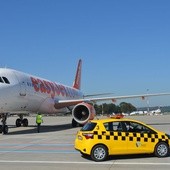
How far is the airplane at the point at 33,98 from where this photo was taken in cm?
2127

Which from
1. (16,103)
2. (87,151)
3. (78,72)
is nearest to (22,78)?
(16,103)

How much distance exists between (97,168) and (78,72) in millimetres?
32984

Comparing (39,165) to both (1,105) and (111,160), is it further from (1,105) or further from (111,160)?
(1,105)

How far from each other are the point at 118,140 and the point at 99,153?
0.71 metres

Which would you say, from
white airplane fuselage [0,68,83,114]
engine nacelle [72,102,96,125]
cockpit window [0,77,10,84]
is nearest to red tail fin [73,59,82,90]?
white airplane fuselage [0,68,83,114]

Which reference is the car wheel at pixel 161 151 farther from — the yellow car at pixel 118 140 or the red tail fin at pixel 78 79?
the red tail fin at pixel 78 79

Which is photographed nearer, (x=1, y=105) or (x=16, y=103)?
(x=1, y=105)

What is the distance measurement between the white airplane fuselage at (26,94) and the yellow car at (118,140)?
10.8 meters

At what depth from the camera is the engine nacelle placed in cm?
2572

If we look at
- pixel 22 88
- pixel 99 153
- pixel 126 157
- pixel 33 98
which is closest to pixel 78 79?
pixel 33 98

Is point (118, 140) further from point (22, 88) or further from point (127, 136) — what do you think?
point (22, 88)

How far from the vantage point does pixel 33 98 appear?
79.5 ft

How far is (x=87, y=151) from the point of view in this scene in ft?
35.0

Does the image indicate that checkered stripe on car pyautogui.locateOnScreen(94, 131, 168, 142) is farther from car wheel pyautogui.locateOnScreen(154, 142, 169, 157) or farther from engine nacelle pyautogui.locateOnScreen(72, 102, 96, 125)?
engine nacelle pyautogui.locateOnScreen(72, 102, 96, 125)
